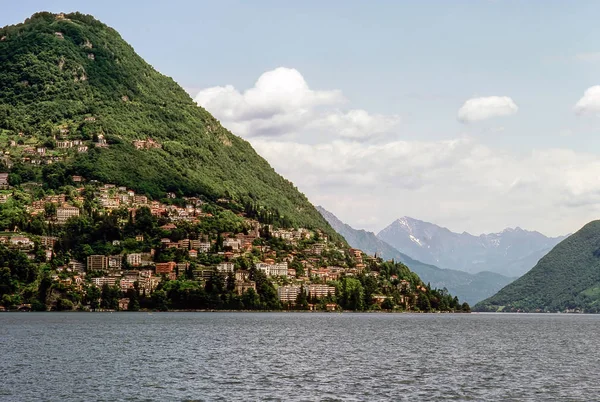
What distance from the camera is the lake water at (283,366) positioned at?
74.1 m

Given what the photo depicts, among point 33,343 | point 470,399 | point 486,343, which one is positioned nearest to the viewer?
point 470,399

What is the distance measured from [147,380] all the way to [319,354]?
32.7 m

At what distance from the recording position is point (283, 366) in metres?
93.5

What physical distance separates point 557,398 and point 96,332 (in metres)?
89.8

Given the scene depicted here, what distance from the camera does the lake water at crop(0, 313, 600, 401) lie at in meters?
74.1

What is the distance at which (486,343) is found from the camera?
140 meters

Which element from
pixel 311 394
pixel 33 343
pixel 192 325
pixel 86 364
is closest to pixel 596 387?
pixel 311 394

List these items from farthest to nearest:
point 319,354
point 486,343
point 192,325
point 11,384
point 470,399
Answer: point 192,325
point 486,343
point 319,354
point 11,384
point 470,399

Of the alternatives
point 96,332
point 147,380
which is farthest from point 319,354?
point 96,332

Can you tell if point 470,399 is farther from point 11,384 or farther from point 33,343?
point 33,343

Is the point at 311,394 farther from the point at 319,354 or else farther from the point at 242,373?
the point at 319,354

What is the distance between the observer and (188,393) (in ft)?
240

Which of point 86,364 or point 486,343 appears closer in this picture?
point 86,364

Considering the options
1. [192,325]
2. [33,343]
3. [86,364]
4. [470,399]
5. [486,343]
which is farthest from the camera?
[192,325]
